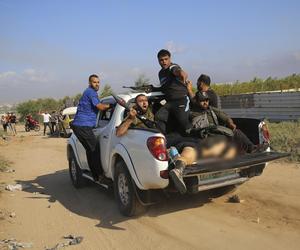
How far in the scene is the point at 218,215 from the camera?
6.16 m

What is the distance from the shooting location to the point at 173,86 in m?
6.76

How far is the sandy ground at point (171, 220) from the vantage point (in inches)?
205

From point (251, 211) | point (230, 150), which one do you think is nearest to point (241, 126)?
point (230, 150)

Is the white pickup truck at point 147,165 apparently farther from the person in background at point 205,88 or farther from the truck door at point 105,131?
the person in background at point 205,88

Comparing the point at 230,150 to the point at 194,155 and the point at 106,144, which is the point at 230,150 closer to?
the point at 194,155

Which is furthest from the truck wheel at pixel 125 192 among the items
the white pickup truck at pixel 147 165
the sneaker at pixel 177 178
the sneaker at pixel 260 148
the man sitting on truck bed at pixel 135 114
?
the sneaker at pixel 260 148

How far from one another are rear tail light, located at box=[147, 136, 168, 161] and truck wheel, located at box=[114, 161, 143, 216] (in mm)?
839

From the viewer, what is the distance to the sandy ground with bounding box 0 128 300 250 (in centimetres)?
521

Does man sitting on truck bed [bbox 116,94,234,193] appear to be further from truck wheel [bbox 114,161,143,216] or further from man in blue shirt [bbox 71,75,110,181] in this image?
man in blue shirt [bbox 71,75,110,181]

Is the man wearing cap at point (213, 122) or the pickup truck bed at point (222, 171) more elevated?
the man wearing cap at point (213, 122)

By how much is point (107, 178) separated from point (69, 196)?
1.61 m

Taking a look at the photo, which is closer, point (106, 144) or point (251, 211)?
point (251, 211)

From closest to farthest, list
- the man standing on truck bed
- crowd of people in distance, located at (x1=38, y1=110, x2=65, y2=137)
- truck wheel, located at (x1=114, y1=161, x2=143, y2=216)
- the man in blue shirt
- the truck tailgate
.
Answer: the truck tailgate < truck wheel, located at (x1=114, y1=161, x2=143, y2=216) < the man standing on truck bed < the man in blue shirt < crowd of people in distance, located at (x1=38, y1=110, x2=65, y2=137)

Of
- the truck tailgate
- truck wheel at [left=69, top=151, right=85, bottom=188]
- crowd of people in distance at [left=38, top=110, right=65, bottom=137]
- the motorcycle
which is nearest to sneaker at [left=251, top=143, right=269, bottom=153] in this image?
the truck tailgate
